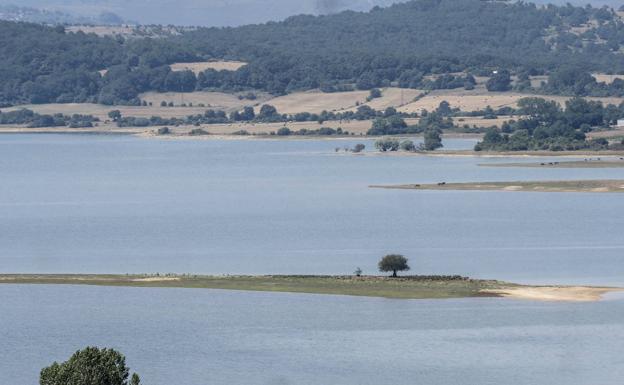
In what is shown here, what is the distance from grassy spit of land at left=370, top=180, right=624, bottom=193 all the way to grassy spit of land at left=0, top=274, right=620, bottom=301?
4090 cm

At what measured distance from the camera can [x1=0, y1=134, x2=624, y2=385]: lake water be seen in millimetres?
46188

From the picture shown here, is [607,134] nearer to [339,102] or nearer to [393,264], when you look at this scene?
[339,102]

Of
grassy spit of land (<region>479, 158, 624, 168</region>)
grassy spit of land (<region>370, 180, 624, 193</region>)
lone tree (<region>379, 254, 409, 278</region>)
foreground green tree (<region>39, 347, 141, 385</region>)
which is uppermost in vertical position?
foreground green tree (<region>39, 347, 141, 385</region>)

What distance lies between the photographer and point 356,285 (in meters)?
57.8

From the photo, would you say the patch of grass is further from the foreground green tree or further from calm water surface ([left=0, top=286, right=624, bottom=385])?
the foreground green tree

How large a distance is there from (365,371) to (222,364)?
3.77 meters

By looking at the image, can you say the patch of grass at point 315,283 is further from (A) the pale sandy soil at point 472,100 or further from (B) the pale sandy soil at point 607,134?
(A) the pale sandy soil at point 472,100

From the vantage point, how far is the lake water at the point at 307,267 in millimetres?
46188

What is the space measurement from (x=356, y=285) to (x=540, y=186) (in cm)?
4531

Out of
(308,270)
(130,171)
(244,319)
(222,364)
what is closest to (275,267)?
(308,270)

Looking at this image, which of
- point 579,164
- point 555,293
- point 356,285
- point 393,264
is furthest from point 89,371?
point 579,164

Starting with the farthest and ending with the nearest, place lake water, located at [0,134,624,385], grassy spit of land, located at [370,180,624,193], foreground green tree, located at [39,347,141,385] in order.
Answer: grassy spit of land, located at [370,180,624,193], lake water, located at [0,134,624,385], foreground green tree, located at [39,347,141,385]

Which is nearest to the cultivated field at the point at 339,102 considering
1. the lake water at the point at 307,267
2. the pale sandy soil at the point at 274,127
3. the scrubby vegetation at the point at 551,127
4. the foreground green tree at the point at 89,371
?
the pale sandy soil at the point at 274,127

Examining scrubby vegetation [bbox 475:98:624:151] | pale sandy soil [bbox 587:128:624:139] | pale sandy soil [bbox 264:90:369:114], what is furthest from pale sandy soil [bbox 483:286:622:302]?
pale sandy soil [bbox 264:90:369:114]
